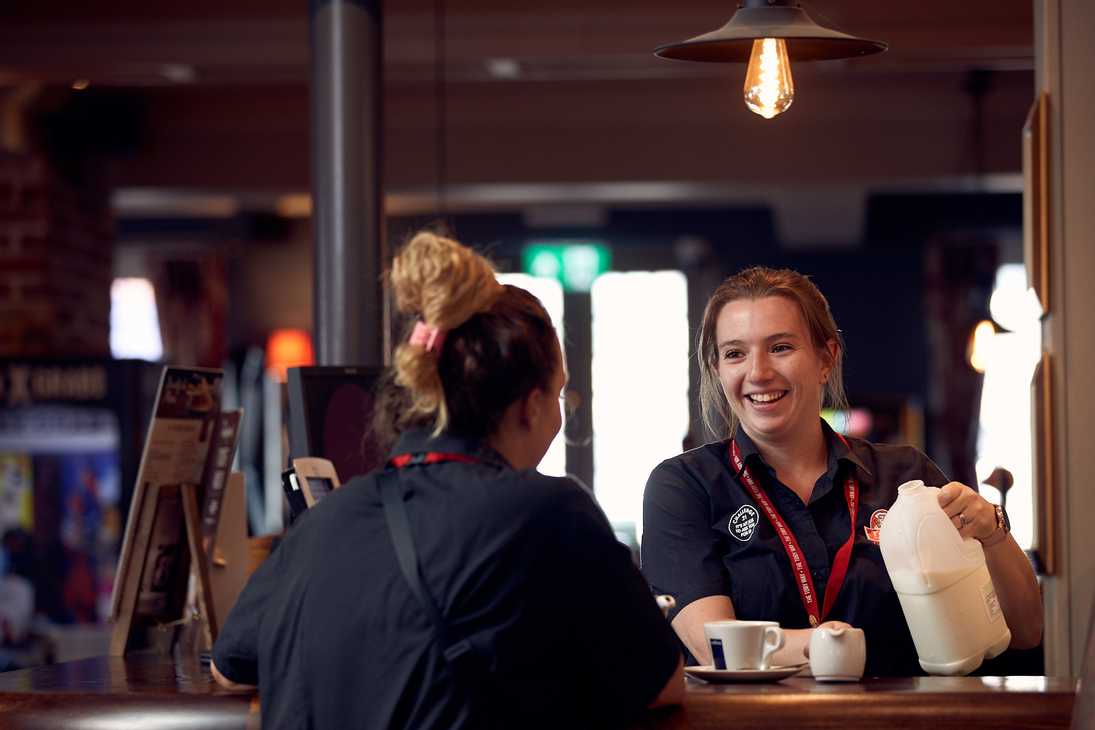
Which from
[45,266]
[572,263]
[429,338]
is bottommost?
[429,338]

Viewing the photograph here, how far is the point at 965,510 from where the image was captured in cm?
213

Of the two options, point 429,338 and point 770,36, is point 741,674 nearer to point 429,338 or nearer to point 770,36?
point 429,338

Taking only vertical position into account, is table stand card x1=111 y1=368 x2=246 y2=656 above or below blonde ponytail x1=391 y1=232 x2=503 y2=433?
below

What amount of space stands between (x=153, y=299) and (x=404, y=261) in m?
10.6

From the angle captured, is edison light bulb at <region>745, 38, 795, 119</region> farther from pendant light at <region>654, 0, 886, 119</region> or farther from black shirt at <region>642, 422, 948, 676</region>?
black shirt at <region>642, 422, 948, 676</region>

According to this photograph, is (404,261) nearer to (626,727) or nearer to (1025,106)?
(626,727)

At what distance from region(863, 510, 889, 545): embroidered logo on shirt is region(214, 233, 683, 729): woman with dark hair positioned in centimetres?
77

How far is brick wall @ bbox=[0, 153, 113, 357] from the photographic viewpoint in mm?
6082

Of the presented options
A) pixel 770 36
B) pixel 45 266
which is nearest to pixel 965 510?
pixel 770 36

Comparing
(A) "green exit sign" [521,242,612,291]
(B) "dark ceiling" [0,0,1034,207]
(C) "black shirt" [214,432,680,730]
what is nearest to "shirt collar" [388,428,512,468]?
(C) "black shirt" [214,432,680,730]

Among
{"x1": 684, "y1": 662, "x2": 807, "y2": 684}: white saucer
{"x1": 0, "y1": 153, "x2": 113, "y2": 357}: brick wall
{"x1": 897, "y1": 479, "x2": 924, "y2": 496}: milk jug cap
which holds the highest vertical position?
{"x1": 0, "y1": 153, "x2": 113, "y2": 357}: brick wall

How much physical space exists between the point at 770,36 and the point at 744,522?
86cm

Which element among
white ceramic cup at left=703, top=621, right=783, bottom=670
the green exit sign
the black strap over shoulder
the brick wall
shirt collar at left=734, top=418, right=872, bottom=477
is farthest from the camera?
the green exit sign

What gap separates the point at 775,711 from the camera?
1905 millimetres
